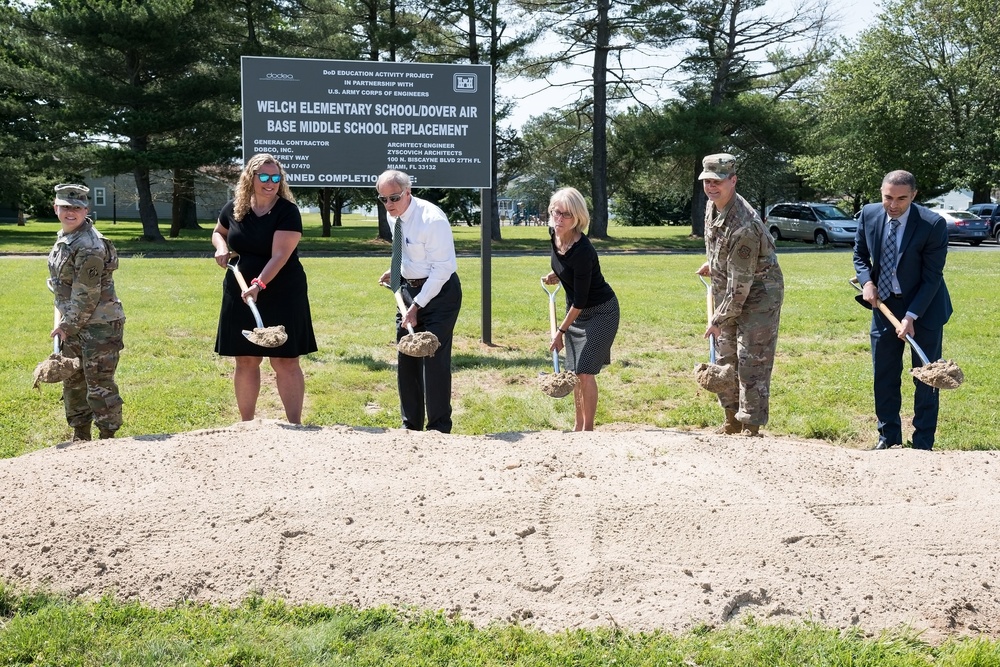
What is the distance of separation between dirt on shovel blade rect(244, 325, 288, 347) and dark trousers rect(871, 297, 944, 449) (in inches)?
145

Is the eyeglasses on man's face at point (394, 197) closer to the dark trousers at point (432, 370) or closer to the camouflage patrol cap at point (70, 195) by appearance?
the dark trousers at point (432, 370)

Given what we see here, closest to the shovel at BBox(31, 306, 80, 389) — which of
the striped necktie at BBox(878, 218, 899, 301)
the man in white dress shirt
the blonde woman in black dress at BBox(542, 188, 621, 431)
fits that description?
the man in white dress shirt

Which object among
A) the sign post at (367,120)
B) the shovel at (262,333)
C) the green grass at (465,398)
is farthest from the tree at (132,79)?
the shovel at (262,333)

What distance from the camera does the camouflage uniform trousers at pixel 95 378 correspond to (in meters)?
5.31

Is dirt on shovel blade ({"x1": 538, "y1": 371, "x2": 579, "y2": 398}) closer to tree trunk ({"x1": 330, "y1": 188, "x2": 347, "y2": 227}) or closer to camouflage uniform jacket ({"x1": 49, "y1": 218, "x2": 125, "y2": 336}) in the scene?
camouflage uniform jacket ({"x1": 49, "y1": 218, "x2": 125, "y2": 336})

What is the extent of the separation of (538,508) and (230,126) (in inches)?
1007

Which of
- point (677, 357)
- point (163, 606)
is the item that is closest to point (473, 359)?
point (677, 357)

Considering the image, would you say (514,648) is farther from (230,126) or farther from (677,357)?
(230,126)

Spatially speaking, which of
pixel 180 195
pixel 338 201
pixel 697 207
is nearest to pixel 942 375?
pixel 697 207

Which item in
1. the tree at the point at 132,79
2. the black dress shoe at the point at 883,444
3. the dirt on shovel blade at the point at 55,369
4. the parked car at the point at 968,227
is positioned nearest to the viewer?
the dirt on shovel blade at the point at 55,369

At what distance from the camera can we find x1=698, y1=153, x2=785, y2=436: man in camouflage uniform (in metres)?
5.20

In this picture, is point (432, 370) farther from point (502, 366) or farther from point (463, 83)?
point (463, 83)

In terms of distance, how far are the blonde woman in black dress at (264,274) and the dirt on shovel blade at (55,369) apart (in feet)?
2.64

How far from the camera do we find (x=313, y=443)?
4.57 meters
